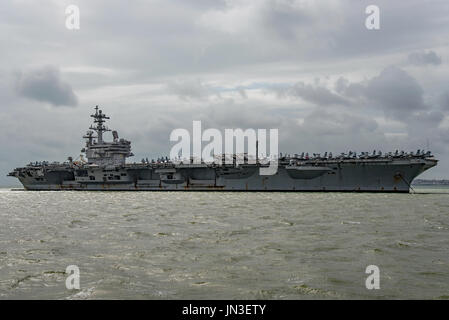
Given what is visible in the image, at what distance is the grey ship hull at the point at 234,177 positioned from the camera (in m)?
35.3

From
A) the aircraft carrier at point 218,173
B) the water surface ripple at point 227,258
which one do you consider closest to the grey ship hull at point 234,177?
the aircraft carrier at point 218,173

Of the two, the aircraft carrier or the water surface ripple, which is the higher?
the aircraft carrier

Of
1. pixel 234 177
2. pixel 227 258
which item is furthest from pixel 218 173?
pixel 227 258

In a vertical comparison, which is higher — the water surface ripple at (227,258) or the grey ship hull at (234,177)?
the grey ship hull at (234,177)

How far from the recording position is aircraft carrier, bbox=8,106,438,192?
3538 cm

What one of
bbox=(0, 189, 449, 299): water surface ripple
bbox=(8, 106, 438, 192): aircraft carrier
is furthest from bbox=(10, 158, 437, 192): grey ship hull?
bbox=(0, 189, 449, 299): water surface ripple

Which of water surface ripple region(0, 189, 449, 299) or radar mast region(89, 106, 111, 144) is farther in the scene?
radar mast region(89, 106, 111, 144)

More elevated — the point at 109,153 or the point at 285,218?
the point at 109,153

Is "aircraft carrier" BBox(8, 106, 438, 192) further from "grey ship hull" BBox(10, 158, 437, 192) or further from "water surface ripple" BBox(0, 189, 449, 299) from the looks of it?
"water surface ripple" BBox(0, 189, 449, 299)

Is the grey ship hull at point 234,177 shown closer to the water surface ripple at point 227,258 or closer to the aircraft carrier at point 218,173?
the aircraft carrier at point 218,173

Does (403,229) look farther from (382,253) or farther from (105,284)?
(105,284)

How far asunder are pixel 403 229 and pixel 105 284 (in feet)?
31.3
